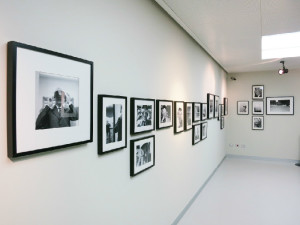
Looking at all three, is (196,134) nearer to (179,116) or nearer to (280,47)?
(179,116)

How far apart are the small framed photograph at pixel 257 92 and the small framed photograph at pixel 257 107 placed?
0.15m

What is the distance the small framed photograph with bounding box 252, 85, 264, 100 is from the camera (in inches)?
277

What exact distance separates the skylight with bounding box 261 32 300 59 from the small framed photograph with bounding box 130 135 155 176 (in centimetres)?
326

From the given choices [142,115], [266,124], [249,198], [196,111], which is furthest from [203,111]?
[266,124]

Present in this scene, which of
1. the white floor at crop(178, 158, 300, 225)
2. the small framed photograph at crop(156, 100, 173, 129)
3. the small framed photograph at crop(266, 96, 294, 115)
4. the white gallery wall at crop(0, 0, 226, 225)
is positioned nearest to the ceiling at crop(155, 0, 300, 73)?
the white gallery wall at crop(0, 0, 226, 225)

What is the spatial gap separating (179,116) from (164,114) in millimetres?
568

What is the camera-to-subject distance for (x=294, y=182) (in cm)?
499

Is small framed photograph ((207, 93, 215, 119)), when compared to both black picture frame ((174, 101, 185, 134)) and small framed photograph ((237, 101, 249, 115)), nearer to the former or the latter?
black picture frame ((174, 101, 185, 134))

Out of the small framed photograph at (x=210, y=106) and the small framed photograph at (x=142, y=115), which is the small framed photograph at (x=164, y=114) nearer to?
the small framed photograph at (x=142, y=115)

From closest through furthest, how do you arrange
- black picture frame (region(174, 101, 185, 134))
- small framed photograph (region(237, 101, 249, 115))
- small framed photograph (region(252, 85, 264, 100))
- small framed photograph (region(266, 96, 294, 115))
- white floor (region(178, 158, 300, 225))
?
1. black picture frame (region(174, 101, 185, 134))
2. white floor (region(178, 158, 300, 225))
3. small framed photograph (region(266, 96, 294, 115))
4. small framed photograph (region(252, 85, 264, 100))
5. small framed photograph (region(237, 101, 249, 115))

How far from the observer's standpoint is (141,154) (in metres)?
2.15

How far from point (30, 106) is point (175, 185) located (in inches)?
96.1

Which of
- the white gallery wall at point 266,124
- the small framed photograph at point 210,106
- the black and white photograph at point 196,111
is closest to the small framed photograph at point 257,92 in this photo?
the white gallery wall at point 266,124

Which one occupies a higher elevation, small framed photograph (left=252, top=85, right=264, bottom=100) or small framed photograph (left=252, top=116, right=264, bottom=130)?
small framed photograph (left=252, top=85, right=264, bottom=100)
